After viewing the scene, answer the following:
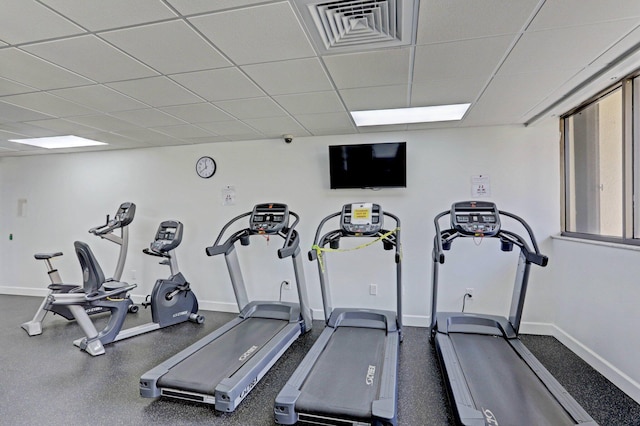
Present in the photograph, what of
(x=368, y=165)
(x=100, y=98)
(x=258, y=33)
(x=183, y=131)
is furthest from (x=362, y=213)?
(x=100, y=98)

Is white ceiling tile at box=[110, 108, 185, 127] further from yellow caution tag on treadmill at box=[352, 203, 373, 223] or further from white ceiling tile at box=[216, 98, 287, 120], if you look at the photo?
yellow caution tag on treadmill at box=[352, 203, 373, 223]

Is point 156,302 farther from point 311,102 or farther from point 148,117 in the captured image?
point 311,102

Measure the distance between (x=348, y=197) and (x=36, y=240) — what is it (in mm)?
5663

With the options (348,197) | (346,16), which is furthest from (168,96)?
(348,197)

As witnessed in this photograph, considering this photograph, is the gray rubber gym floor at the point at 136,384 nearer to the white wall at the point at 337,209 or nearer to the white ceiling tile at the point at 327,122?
the white wall at the point at 337,209

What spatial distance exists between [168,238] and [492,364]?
4.00 meters

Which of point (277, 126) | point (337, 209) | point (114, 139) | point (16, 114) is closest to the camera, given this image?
point (16, 114)

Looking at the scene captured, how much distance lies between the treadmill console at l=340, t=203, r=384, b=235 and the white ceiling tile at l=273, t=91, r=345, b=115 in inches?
41.7

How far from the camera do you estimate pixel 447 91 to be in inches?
110

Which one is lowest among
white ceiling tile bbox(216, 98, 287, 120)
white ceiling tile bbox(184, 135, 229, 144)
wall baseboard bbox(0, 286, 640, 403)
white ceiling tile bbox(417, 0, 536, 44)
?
wall baseboard bbox(0, 286, 640, 403)

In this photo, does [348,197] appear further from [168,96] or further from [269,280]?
[168,96]

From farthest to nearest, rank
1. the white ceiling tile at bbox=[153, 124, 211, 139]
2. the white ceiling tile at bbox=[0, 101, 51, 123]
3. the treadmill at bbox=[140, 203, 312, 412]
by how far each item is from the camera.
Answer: the white ceiling tile at bbox=[153, 124, 211, 139] → the white ceiling tile at bbox=[0, 101, 51, 123] → the treadmill at bbox=[140, 203, 312, 412]

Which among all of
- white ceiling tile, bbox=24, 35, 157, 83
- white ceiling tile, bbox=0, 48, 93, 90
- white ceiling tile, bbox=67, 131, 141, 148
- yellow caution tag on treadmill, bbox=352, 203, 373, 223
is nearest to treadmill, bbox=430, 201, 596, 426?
yellow caution tag on treadmill, bbox=352, 203, 373, 223

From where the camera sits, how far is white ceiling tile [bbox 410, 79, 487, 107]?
2602 millimetres
